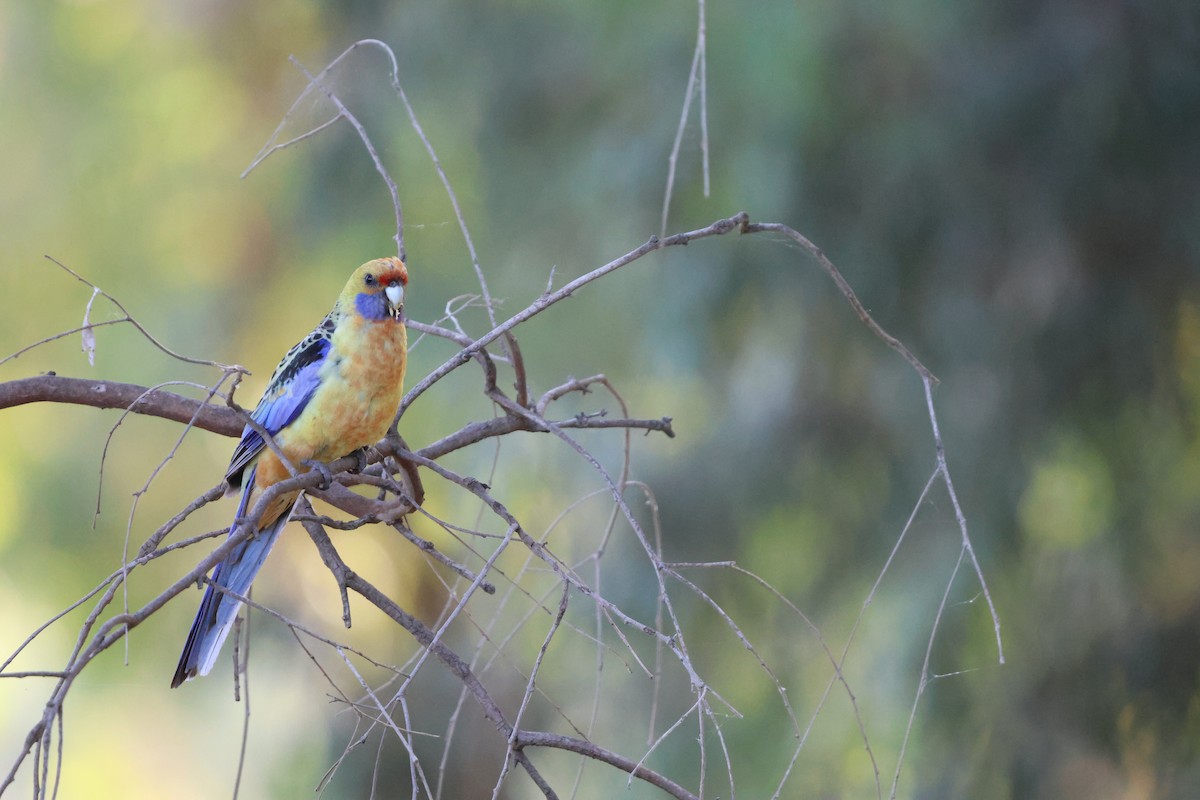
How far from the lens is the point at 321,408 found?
7.11 ft

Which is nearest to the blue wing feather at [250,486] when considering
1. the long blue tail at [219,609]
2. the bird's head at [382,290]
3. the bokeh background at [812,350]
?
the long blue tail at [219,609]

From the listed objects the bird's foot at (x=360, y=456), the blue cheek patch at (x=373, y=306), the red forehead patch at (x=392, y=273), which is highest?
the red forehead patch at (x=392, y=273)

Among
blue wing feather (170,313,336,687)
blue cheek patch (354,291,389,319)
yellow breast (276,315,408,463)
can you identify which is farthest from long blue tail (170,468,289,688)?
blue cheek patch (354,291,389,319)

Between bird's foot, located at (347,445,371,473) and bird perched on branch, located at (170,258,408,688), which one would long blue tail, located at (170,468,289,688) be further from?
bird's foot, located at (347,445,371,473)

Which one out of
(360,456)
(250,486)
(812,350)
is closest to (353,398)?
(360,456)

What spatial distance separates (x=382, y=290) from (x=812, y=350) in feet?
6.69

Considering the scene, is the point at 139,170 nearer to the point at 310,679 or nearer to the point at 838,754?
the point at 310,679

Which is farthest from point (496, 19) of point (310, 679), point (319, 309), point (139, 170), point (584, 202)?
point (310, 679)

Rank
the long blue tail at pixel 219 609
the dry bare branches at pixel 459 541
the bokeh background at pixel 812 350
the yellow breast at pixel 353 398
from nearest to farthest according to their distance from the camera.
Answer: the dry bare branches at pixel 459 541, the long blue tail at pixel 219 609, the yellow breast at pixel 353 398, the bokeh background at pixel 812 350

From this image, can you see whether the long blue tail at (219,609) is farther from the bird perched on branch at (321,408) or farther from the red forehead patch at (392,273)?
the red forehead patch at (392,273)

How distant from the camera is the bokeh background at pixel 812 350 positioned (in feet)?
11.7

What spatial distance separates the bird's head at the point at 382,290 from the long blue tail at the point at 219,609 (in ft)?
1.40

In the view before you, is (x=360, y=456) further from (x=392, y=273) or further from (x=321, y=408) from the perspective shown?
(x=392, y=273)

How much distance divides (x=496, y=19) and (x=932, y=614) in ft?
9.36
